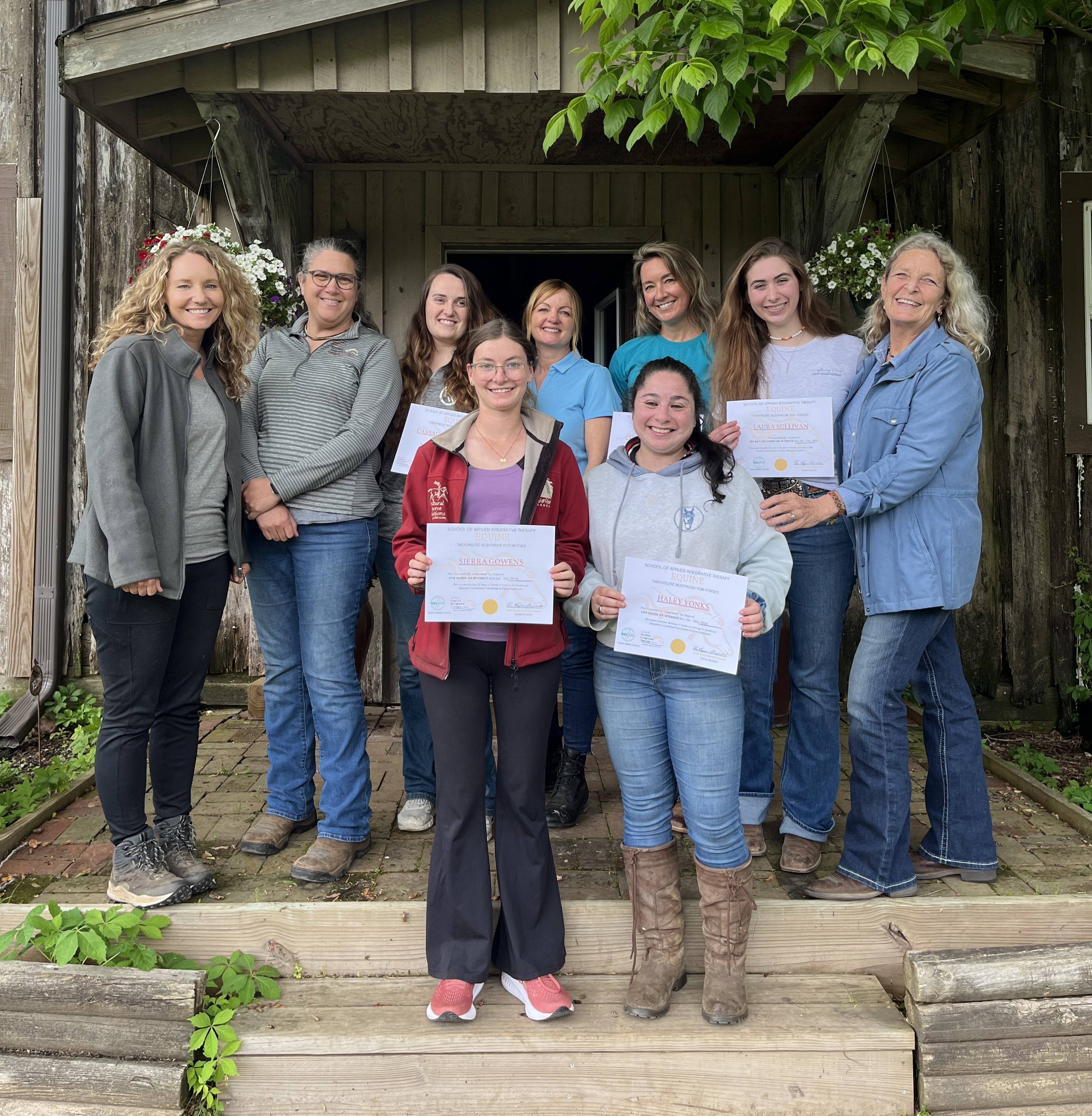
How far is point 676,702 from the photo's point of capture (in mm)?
2373

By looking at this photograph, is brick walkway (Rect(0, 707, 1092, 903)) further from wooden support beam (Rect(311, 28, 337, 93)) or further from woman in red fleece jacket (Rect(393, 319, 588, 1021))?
wooden support beam (Rect(311, 28, 337, 93))

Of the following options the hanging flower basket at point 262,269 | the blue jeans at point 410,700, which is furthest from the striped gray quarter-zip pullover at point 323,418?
the hanging flower basket at point 262,269

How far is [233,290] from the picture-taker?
285 centimetres

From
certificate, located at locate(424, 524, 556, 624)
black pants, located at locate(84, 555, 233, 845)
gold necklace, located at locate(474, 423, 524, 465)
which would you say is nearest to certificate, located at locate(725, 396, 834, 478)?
gold necklace, located at locate(474, 423, 524, 465)

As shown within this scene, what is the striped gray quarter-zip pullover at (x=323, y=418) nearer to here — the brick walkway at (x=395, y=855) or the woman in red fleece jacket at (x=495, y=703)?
the woman in red fleece jacket at (x=495, y=703)

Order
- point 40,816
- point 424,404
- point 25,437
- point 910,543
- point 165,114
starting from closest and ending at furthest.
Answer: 1. point 910,543
2. point 424,404
3. point 40,816
4. point 165,114
5. point 25,437

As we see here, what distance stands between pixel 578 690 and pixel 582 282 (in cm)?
508

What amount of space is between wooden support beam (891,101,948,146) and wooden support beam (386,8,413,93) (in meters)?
2.20

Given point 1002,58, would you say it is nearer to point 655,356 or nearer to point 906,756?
point 655,356

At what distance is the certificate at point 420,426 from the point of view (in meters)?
2.95

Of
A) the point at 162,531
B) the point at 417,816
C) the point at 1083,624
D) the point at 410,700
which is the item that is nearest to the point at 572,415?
the point at 410,700

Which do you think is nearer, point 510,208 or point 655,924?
point 655,924

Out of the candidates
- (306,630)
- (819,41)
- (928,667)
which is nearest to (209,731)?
(306,630)

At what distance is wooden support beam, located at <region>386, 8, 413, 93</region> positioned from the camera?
3.58m
